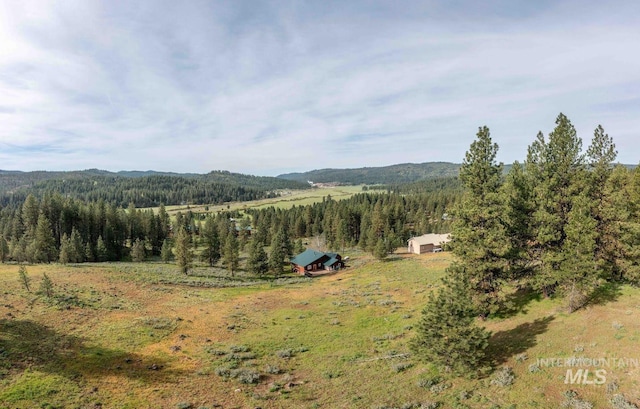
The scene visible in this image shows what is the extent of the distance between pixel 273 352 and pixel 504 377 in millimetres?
16337

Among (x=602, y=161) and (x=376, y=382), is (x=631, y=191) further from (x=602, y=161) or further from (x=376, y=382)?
(x=376, y=382)

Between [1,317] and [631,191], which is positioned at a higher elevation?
[631,191]

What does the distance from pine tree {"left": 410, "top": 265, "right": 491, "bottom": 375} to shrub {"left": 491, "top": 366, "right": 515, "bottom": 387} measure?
80cm

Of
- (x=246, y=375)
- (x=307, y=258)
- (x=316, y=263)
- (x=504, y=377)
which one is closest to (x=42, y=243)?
(x=307, y=258)

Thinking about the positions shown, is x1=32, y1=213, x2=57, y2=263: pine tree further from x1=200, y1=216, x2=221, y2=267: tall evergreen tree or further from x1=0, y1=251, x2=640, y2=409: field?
x1=200, y1=216, x2=221, y2=267: tall evergreen tree

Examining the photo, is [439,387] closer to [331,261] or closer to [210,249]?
[331,261]

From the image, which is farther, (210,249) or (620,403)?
(210,249)

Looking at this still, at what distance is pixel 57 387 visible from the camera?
1914cm

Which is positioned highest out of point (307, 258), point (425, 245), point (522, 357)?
point (522, 357)

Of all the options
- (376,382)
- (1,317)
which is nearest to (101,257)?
(1,317)

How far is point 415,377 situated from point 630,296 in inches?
648

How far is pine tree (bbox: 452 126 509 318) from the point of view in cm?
2306

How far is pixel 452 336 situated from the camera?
16.9 m

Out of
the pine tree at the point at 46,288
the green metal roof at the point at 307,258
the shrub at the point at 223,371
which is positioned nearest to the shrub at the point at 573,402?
the shrub at the point at 223,371
